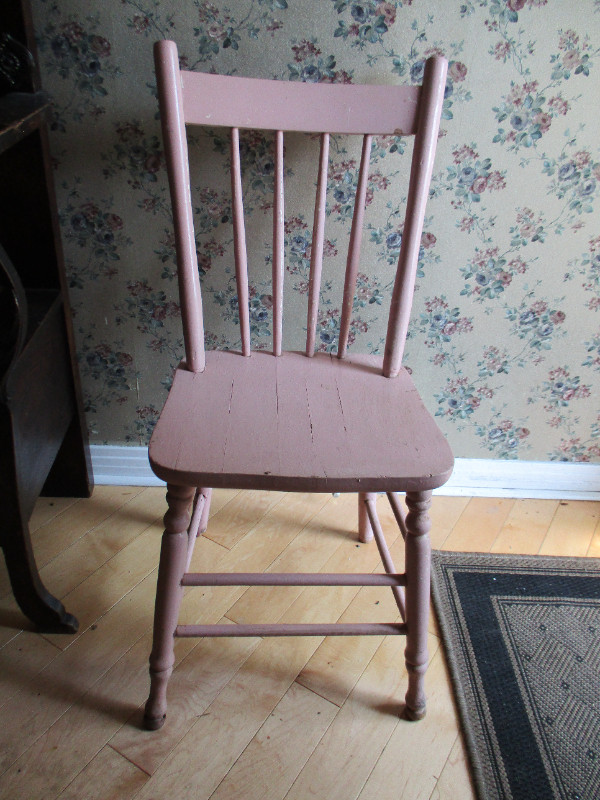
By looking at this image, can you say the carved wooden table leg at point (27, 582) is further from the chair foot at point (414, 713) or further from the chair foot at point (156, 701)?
the chair foot at point (414, 713)

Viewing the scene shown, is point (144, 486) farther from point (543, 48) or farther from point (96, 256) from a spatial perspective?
point (543, 48)

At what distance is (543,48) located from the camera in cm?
102

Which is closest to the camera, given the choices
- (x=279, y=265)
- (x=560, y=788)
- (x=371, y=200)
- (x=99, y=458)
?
(x=560, y=788)

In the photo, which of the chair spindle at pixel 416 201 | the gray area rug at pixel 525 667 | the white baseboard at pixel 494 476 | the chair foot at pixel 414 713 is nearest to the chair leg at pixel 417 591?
the chair foot at pixel 414 713

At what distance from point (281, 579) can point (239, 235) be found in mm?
538

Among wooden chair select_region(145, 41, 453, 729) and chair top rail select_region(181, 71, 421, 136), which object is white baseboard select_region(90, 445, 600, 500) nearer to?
wooden chair select_region(145, 41, 453, 729)

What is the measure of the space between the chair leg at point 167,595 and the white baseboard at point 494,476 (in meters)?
0.54

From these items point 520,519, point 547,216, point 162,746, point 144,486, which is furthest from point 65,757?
point 547,216

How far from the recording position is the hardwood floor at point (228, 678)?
900mm

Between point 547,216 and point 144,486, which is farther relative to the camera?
point 144,486

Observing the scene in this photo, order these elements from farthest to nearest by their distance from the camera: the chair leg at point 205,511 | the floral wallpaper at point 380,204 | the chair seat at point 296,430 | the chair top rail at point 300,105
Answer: the chair leg at point 205,511 → the floral wallpaper at point 380,204 → the chair top rail at point 300,105 → the chair seat at point 296,430

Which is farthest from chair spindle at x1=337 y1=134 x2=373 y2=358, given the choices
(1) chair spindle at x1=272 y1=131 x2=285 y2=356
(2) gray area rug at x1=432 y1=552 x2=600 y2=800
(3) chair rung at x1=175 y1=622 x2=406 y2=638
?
(2) gray area rug at x1=432 y1=552 x2=600 y2=800

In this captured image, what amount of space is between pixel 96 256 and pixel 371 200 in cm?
53

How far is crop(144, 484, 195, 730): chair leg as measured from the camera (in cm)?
85
